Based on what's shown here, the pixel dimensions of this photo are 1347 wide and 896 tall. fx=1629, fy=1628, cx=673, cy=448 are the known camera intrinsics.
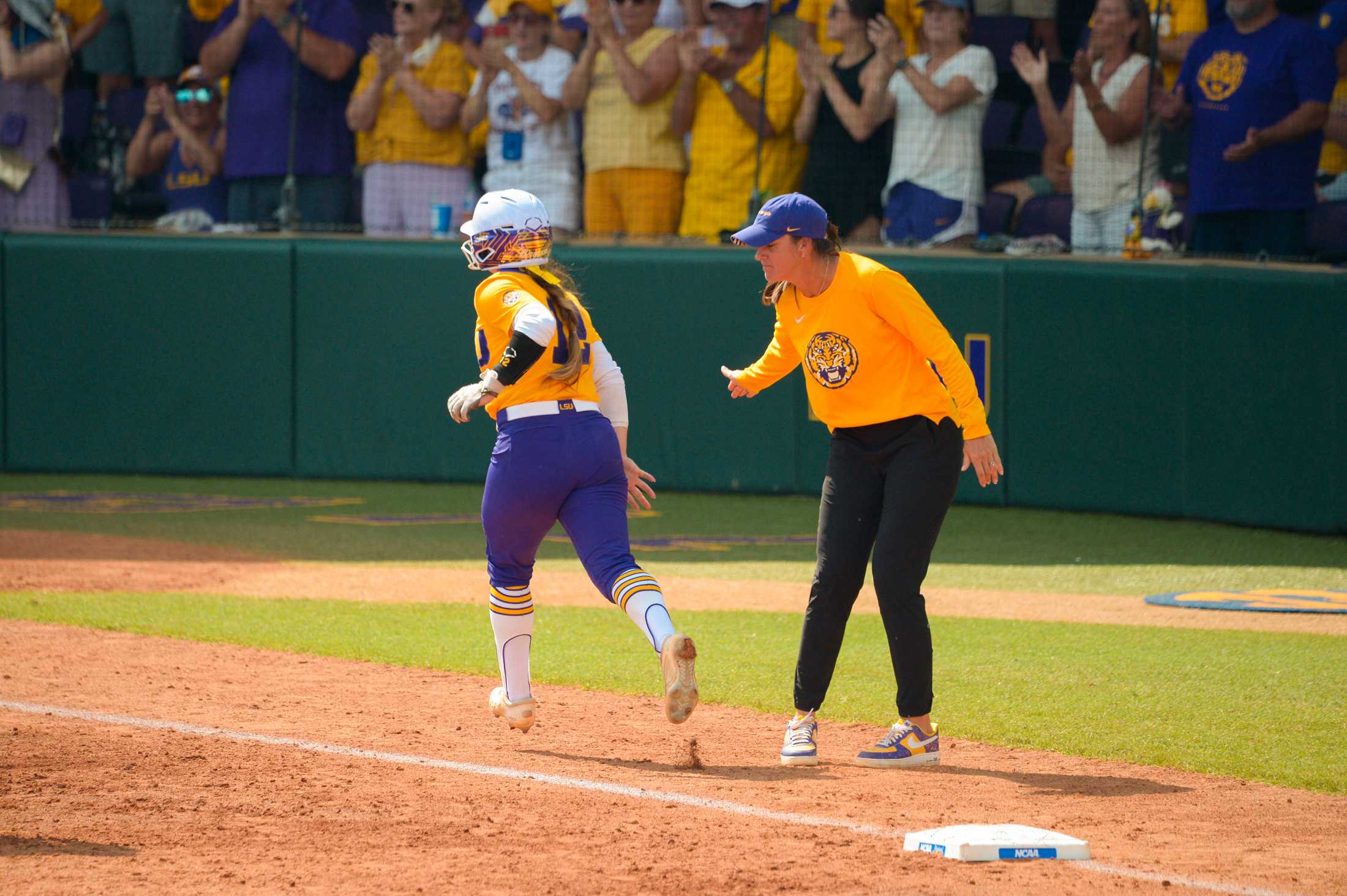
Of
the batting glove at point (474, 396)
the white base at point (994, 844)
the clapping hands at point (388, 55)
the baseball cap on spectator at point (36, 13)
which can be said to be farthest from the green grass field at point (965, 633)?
the baseball cap on spectator at point (36, 13)

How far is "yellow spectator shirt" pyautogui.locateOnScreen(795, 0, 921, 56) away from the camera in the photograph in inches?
483

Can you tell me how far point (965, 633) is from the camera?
26.3ft

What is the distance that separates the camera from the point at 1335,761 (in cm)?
547

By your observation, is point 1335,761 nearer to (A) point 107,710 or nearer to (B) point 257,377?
(A) point 107,710

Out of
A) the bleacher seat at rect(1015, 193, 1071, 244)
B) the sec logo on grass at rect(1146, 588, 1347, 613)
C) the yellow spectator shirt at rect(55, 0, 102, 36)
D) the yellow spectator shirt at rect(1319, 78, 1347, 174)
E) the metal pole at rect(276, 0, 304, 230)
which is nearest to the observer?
the sec logo on grass at rect(1146, 588, 1347, 613)

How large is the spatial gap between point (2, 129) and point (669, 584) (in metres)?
8.00

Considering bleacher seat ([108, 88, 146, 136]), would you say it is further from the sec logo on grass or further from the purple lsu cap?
the purple lsu cap

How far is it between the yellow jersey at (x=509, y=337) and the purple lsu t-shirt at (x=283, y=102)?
876cm

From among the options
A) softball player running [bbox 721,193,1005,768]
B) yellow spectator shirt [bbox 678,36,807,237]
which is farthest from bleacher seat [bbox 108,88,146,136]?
softball player running [bbox 721,193,1005,768]

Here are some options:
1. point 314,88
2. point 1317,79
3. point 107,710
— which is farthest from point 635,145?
point 107,710

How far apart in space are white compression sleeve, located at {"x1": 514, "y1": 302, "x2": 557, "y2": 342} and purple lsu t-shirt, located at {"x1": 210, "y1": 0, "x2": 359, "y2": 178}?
29.7 feet

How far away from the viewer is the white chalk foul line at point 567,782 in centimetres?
411

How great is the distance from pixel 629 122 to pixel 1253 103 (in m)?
4.59

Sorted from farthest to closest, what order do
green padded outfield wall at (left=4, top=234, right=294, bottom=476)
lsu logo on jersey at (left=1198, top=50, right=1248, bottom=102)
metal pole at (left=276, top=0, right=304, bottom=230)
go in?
green padded outfield wall at (left=4, top=234, right=294, bottom=476), metal pole at (left=276, top=0, right=304, bottom=230), lsu logo on jersey at (left=1198, top=50, right=1248, bottom=102)
